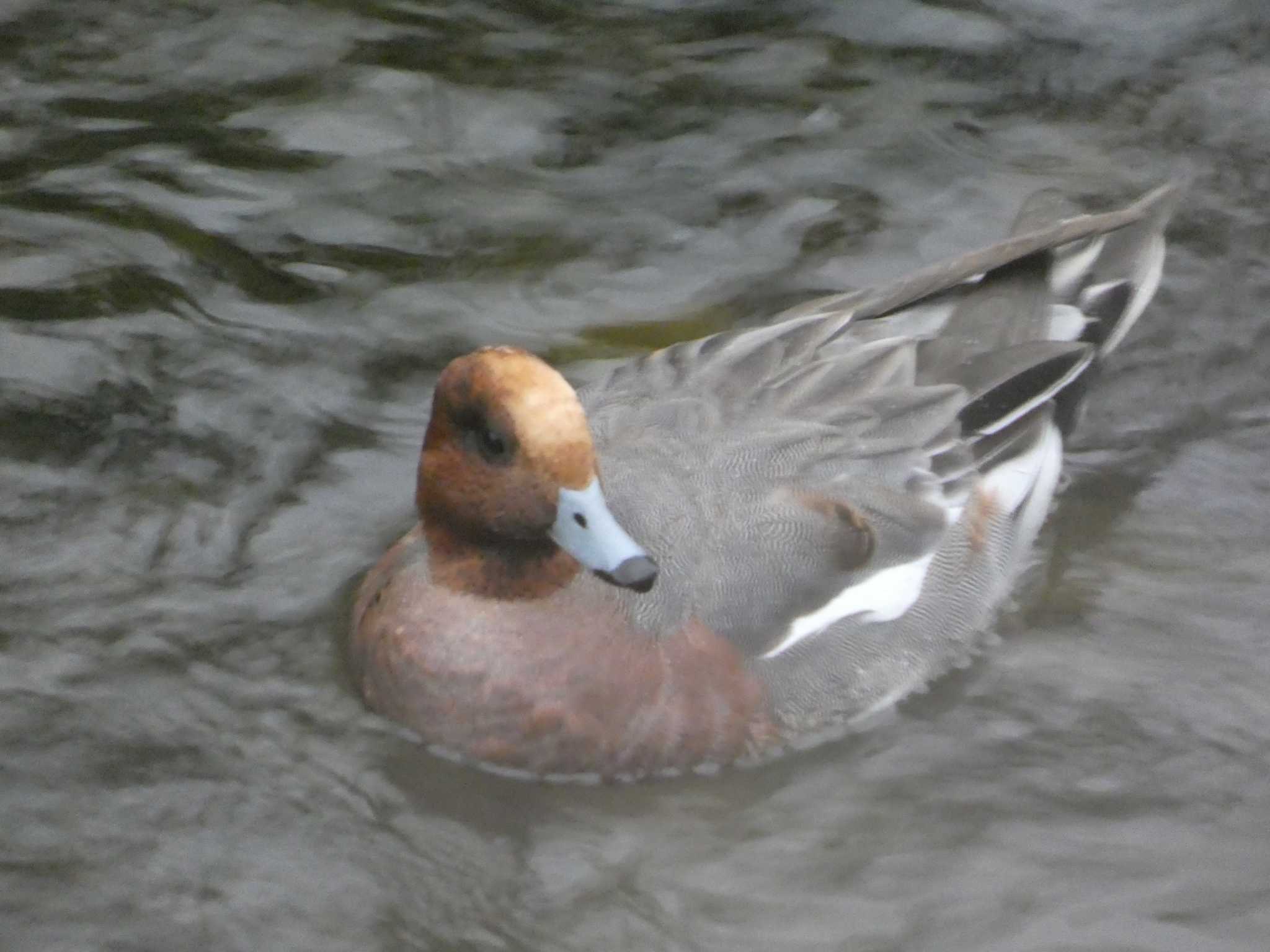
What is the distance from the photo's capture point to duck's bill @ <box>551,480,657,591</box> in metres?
4.57

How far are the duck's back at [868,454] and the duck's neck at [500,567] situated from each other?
210 millimetres

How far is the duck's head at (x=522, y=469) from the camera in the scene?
462 cm

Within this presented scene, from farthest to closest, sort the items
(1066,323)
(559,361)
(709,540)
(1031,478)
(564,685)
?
1. (559,361)
2. (1066,323)
3. (1031,478)
4. (709,540)
5. (564,685)

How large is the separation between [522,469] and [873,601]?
113cm

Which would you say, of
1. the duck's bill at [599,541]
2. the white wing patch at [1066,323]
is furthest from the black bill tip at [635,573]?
the white wing patch at [1066,323]

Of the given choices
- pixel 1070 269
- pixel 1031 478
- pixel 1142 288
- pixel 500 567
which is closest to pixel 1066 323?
pixel 1070 269

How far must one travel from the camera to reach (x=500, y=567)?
4988mm

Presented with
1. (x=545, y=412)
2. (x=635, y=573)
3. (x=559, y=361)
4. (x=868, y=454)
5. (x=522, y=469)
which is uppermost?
(x=545, y=412)

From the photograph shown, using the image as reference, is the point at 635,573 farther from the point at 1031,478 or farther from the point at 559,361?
the point at 559,361

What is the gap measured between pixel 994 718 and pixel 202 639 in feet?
6.94

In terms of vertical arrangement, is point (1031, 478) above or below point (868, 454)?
below

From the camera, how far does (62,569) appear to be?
5527 millimetres

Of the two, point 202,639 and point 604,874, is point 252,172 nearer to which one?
point 202,639

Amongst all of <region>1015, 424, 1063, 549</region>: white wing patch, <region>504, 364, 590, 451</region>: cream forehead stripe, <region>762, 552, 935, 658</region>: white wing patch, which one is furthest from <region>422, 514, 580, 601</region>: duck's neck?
<region>1015, 424, 1063, 549</region>: white wing patch
